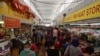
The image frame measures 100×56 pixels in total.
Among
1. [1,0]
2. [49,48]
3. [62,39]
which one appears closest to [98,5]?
[49,48]

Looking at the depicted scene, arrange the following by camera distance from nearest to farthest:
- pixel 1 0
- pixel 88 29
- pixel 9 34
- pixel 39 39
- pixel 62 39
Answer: pixel 1 0
pixel 9 34
pixel 62 39
pixel 88 29
pixel 39 39

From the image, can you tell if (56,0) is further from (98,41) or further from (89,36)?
(98,41)

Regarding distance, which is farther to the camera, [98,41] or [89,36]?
[89,36]

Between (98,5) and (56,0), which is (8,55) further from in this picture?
(56,0)

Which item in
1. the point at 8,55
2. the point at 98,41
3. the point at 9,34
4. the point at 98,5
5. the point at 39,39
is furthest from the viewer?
the point at 39,39

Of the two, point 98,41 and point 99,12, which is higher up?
point 99,12

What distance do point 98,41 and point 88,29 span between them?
13.3 ft

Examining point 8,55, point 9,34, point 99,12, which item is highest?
point 99,12

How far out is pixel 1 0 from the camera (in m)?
5.39

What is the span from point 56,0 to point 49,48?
8.33 meters

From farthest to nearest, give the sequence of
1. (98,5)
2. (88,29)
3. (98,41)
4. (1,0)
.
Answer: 1. (88,29)
2. (98,41)
3. (98,5)
4. (1,0)

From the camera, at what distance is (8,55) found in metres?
6.62

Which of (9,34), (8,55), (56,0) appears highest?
(56,0)

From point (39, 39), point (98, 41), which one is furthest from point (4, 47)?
point (39, 39)
